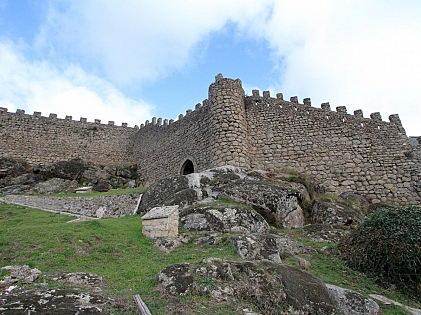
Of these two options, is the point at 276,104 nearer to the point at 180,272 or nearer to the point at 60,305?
the point at 180,272

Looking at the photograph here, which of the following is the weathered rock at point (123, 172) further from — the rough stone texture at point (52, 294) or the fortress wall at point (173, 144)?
the rough stone texture at point (52, 294)

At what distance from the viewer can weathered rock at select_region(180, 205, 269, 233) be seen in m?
11.3

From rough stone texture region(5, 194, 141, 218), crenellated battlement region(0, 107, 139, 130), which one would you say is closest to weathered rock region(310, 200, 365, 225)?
rough stone texture region(5, 194, 141, 218)

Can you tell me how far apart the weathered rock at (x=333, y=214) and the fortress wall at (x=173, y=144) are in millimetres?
7757

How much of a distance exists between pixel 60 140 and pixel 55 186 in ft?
27.2

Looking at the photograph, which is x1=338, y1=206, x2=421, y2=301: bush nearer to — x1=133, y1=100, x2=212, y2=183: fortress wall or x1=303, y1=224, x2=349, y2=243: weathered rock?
x1=303, y1=224, x2=349, y2=243: weathered rock

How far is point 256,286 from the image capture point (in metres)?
6.46

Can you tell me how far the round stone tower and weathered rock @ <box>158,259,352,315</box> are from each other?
41.2ft

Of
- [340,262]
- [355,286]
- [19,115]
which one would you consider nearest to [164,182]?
[340,262]

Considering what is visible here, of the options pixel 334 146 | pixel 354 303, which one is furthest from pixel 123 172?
pixel 354 303

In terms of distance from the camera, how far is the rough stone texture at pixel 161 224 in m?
10.5

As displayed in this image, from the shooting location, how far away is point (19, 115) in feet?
101

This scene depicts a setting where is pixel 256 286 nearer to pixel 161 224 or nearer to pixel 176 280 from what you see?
pixel 176 280

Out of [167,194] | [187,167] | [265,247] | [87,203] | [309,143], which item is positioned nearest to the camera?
[265,247]
